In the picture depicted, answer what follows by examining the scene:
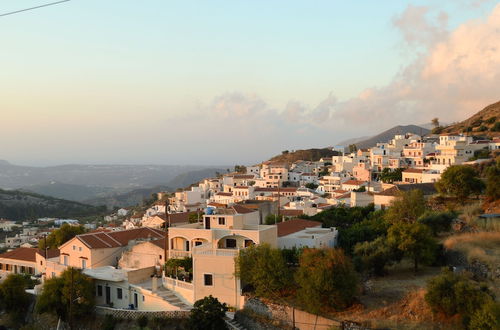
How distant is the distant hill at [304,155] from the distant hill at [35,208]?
4237 centimetres

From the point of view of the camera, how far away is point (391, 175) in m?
51.2

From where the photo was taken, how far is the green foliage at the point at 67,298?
72.4 ft

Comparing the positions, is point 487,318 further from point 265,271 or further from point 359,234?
point 359,234

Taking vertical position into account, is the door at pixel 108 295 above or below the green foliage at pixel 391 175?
below

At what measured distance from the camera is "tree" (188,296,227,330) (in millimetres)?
17766

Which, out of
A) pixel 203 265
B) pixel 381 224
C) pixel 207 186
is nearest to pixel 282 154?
pixel 207 186

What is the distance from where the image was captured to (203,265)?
20.4m

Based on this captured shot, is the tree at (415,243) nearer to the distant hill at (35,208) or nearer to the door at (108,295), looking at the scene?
the door at (108,295)

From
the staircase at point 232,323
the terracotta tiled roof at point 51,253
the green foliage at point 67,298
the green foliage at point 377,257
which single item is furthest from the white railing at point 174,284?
the terracotta tiled roof at point 51,253

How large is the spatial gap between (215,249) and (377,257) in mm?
7103

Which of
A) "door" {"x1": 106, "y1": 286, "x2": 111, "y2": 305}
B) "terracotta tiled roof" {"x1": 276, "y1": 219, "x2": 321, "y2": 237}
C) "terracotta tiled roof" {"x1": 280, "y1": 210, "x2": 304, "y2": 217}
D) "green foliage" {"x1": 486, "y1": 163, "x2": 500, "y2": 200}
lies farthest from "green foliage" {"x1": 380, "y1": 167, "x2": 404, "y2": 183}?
"door" {"x1": 106, "y1": 286, "x2": 111, "y2": 305}

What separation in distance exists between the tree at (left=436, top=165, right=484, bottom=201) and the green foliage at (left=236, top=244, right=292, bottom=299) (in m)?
17.6

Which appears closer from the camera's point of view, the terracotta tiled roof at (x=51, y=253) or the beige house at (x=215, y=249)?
the beige house at (x=215, y=249)

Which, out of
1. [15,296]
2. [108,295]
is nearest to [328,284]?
[108,295]
